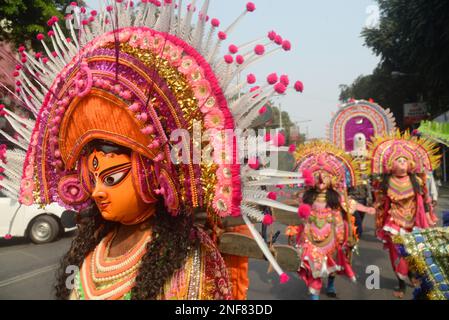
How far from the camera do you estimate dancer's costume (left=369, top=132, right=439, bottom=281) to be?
16.9 ft

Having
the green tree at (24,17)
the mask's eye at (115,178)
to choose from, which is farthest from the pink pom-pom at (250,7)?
the green tree at (24,17)

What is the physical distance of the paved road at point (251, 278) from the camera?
499 cm

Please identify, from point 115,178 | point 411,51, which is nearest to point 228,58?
point 115,178

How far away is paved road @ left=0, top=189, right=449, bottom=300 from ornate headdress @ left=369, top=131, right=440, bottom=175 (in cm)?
167

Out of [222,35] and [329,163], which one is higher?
[222,35]

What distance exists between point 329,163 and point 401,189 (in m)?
1.06

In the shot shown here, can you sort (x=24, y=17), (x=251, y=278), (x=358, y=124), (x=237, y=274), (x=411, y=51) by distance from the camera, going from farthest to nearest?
(x=411, y=51) < (x=358, y=124) < (x=24, y=17) < (x=251, y=278) < (x=237, y=274)

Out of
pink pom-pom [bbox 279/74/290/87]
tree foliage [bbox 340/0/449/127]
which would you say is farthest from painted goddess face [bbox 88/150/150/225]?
tree foliage [bbox 340/0/449/127]

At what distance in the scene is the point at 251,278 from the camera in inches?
224

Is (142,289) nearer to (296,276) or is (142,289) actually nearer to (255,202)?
(255,202)

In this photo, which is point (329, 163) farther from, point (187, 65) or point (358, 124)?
point (187, 65)

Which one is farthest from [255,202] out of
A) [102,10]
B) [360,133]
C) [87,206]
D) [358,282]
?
[360,133]

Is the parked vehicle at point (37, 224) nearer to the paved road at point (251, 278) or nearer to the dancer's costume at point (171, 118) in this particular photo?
the paved road at point (251, 278)

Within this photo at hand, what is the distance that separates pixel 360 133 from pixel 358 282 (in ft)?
10.9
